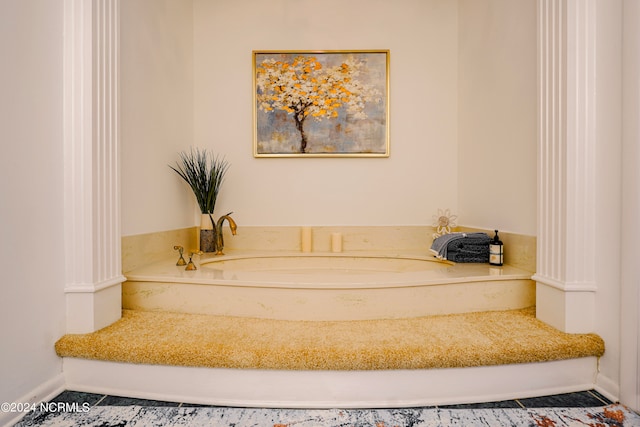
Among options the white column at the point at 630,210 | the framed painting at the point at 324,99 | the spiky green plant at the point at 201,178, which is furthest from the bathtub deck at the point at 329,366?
the framed painting at the point at 324,99

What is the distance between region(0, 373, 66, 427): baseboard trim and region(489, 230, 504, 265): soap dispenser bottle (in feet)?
7.07

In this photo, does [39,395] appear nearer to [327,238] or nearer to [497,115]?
[327,238]

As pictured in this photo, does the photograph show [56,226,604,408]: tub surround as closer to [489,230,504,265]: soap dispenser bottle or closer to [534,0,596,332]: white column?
[534,0,596,332]: white column

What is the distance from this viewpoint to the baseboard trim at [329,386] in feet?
4.21

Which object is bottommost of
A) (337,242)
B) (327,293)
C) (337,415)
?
(337,415)

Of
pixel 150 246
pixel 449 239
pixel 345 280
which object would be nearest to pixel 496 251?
pixel 449 239

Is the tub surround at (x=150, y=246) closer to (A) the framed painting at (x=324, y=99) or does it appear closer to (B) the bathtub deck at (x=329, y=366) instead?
(B) the bathtub deck at (x=329, y=366)

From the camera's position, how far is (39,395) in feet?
4.13

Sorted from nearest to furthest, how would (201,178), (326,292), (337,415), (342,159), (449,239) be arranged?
(337,415) < (326,292) < (449,239) < (201,178) < (342,159)

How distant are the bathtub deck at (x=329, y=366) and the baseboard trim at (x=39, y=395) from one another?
37 millimetres

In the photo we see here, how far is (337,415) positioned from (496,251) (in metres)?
1.29

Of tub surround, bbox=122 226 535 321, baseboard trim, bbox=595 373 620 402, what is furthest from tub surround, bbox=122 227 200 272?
baseboard trim, bbox=595 373 620 402

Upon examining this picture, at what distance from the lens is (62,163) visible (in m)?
1.41

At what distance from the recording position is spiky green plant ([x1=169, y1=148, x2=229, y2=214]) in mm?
2367
